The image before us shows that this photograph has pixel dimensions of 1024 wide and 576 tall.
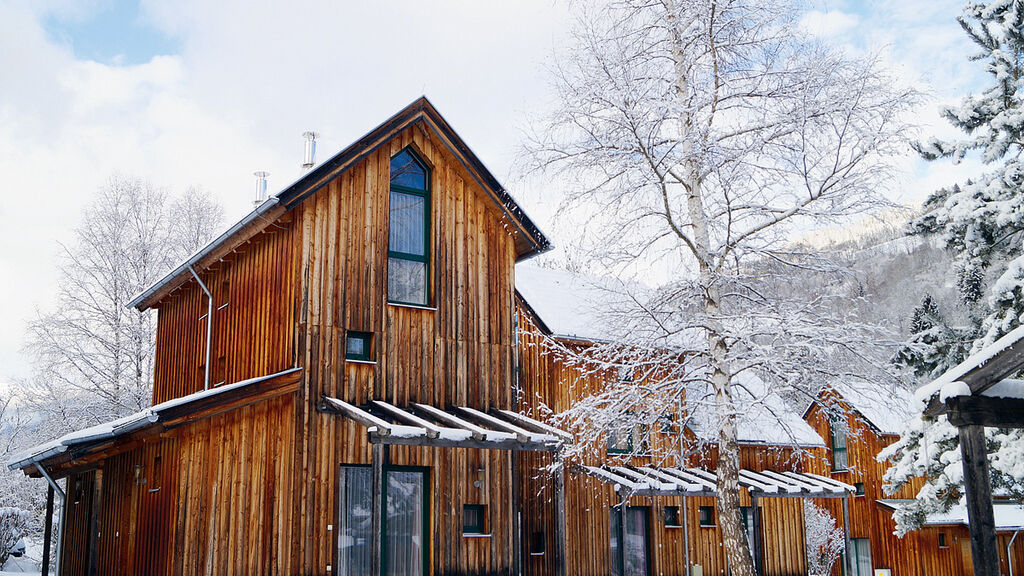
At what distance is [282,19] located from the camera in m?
18.0

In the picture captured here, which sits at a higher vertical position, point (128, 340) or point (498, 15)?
point (498, 15)

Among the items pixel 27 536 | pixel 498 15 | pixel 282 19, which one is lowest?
pixel 27 536

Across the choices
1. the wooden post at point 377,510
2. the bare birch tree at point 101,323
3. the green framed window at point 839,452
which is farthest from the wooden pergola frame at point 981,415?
the bare birch tree at point 101,323

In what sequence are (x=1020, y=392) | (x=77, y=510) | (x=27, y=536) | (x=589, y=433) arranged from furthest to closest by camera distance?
(x=27, y=536) < (x=77, y=510) < (x=589, y=433) < (x=1020, y=392)

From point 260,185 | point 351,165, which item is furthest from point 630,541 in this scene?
point 260,185

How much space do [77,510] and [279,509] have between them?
7.11 meters

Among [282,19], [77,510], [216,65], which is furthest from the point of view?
[216,65]

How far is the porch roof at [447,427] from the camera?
34.4 ft

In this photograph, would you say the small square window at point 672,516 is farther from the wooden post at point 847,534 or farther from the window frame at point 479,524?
the window frame at point 479,524

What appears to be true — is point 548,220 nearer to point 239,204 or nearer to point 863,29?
point 863,29

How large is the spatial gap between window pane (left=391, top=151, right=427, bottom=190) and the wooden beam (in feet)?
29.1

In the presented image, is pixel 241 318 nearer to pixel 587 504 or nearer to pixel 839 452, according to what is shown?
pixel 587 504

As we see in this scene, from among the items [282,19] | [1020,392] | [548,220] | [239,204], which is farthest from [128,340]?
[1020,392]

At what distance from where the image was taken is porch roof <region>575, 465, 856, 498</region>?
16.6m
